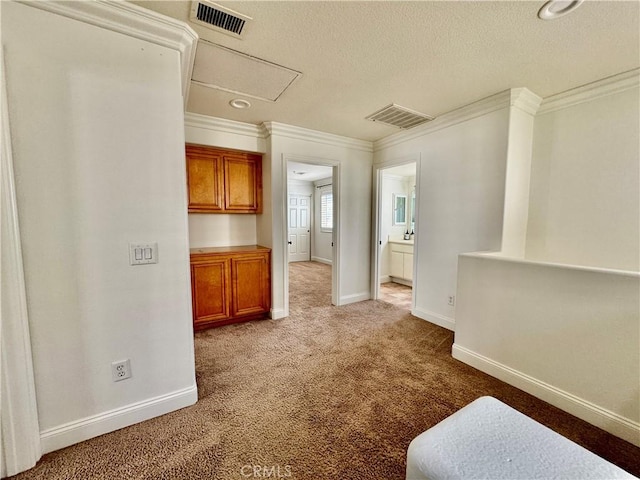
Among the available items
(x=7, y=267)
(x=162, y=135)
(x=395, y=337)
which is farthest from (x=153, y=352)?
(x=395, y=337)

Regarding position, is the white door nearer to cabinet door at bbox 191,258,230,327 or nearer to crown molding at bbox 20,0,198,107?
cabinet door at bbox 191,258,230,327

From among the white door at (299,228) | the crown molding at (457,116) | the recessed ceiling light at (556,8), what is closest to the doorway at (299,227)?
the white door at (299,228)

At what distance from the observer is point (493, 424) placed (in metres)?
1.01

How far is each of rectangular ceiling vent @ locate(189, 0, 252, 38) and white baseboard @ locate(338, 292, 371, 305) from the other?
3311mm

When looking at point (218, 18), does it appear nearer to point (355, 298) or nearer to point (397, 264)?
point (355, 298)

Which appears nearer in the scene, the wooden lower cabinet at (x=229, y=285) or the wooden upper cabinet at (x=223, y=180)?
the wooden lower cabinet at (x=229, y=285)

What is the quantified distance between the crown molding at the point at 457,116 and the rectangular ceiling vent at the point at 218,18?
232 cm

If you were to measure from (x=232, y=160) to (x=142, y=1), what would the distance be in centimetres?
200

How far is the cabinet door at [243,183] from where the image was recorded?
3463mm

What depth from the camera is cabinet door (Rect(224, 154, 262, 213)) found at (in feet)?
11.4

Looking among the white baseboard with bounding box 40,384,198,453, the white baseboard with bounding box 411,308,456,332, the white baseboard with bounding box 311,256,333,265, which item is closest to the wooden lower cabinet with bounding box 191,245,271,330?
the white baseboard with bounding box 40,384,198,453

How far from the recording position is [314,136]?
142 inches

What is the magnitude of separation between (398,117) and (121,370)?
11.2 feet

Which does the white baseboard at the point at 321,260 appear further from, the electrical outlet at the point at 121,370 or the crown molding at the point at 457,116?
the electrical outlet at the point at 121,370
